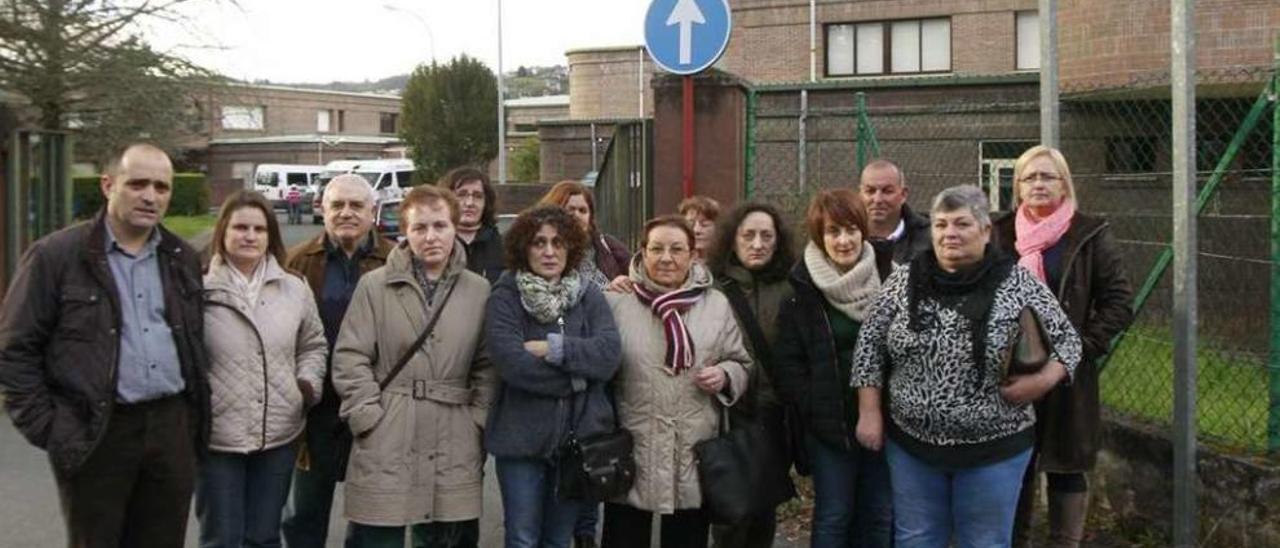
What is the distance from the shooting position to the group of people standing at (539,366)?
4523 millimetres

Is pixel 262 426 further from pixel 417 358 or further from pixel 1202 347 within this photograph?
pixel 1202 347

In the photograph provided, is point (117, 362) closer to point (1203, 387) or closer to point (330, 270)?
point (330, 270)

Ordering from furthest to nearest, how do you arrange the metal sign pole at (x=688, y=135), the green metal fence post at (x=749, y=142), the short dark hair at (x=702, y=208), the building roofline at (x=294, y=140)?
the building roofline at (x=294, y=140), the green metal fence post at (x=749, y=142), the metal sign pole at (x=688, y=135), the short dark hair at (x=702, y=208)

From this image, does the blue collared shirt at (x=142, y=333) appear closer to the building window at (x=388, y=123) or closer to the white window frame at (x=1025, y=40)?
the white window frame at (x=1025, y=40)

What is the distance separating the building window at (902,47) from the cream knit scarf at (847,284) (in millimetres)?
24101

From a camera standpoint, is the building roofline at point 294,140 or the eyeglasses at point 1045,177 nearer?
the eyeglasses at point 1045,177

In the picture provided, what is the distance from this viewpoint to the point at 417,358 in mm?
5043

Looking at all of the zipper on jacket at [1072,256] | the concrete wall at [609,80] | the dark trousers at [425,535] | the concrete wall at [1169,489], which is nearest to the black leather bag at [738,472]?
the dark trousers at [425,535]

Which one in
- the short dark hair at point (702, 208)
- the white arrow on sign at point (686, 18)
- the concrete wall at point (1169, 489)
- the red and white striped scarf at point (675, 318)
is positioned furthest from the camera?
the white arrow on sign at point (686, 18)

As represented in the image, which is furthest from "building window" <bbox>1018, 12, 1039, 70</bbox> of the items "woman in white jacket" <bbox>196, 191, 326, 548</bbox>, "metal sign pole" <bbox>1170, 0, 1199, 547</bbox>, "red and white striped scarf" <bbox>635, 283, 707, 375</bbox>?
"woman in white jacket" <bbox>196, 191, 326, 548</bbox>

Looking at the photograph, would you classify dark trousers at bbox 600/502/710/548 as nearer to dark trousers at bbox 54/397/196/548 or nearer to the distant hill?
dark trousers at bbox 54/397/196/548

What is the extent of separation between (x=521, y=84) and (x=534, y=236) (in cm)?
9895

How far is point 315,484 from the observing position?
546 centimetres

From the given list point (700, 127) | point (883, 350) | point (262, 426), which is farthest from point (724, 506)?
point (700, 127)
